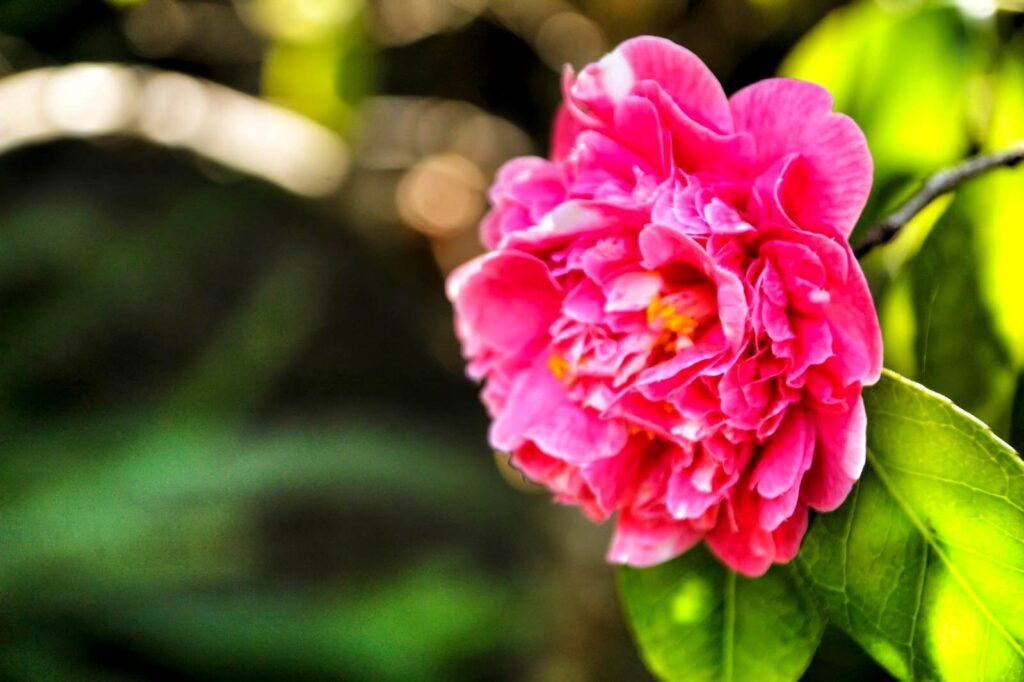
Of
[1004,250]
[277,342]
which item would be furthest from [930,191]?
[277,342]

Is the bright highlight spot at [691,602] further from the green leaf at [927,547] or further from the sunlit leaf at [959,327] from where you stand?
the sunlit leaf at [959,327]

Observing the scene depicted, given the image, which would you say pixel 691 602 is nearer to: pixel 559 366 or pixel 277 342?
pixel 559 366

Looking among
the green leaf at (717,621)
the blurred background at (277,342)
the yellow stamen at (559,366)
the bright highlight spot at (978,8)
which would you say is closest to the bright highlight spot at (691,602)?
the green leaf at (717,621)

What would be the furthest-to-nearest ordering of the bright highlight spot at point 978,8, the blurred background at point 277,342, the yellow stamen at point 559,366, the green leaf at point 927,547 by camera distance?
1. the blurred background at point 277,342
2. the bright highlight spot at point 978,8
3. the yellow stamen at point 559,366
4. the green leaf at point 927,547

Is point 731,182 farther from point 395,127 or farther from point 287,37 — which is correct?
point 395,127

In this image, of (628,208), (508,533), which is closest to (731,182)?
(628,208)
